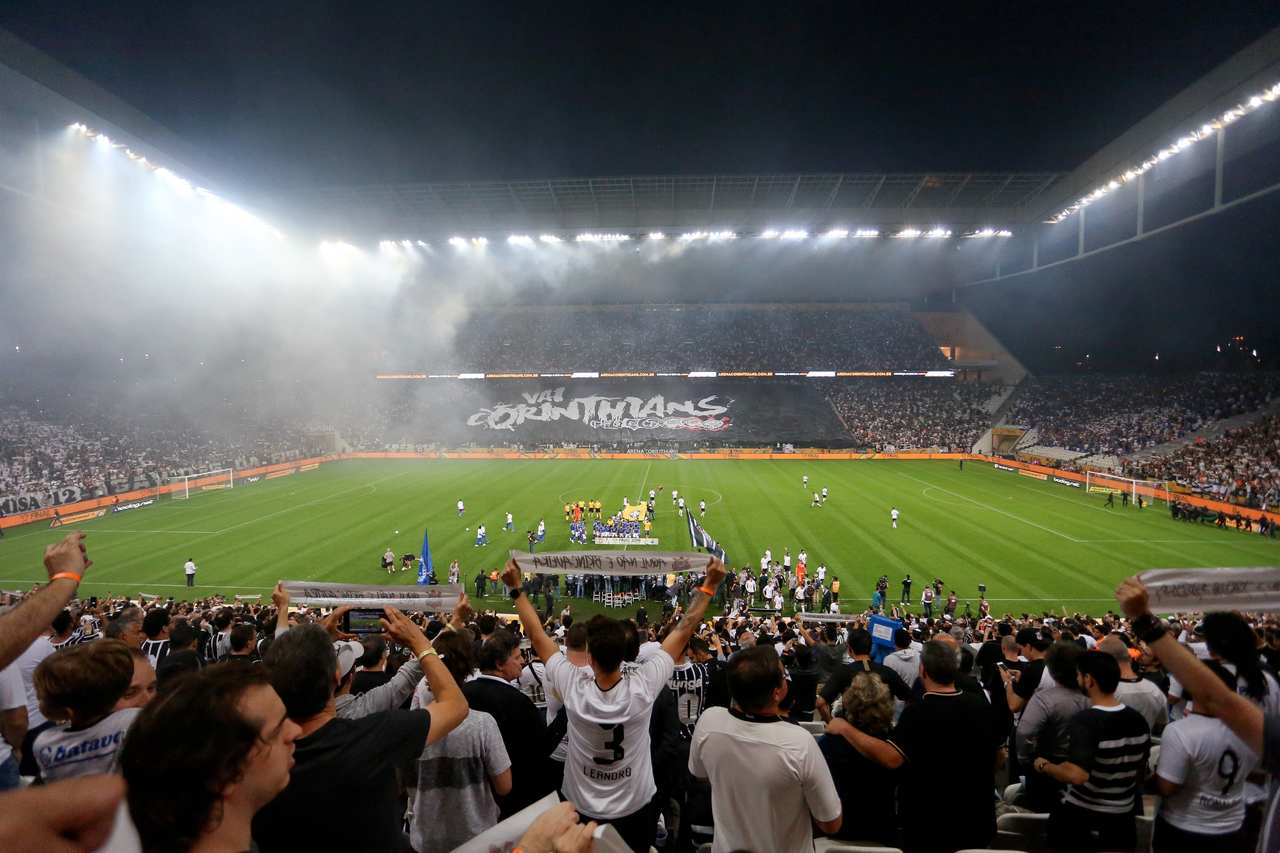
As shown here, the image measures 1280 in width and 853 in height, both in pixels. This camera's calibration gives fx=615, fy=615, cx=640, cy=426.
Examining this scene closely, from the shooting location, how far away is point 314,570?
2044 centimetres

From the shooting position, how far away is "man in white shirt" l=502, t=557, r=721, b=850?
11.3ft

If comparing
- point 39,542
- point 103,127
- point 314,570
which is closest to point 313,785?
point 314,570

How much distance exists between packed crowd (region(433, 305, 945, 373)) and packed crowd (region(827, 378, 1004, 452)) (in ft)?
9.34

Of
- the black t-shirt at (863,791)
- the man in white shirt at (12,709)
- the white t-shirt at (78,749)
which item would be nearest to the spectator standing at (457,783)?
the white t-shirt at (78,749)

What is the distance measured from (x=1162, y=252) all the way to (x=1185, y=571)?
47826 mm

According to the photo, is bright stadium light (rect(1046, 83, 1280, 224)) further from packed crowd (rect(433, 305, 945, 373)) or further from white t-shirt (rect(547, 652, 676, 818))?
white t-shirt (rect(547, 652, 676, 818))

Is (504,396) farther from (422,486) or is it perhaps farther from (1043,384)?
(1043,384)

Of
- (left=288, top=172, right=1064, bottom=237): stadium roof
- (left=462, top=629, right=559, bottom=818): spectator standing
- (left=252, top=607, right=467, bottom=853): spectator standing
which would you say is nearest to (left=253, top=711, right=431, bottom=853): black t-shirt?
(left=252, top=607, right=467, bottom=853): spectator standing

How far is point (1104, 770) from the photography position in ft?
11.8

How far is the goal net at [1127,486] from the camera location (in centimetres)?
3145

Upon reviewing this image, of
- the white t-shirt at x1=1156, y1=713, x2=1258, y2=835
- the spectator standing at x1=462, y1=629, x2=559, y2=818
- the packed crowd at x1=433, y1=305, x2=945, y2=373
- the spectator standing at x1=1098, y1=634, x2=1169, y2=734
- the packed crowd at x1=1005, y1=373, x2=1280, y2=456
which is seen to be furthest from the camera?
the packed crowd at x1=433, y1=305, x2=945, y2=373

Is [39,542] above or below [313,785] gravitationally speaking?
below

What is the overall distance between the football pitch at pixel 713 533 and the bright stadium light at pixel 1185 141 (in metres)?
19.0

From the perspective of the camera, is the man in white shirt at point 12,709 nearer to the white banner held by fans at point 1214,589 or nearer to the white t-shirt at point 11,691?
the white t-shirt at point 11,691
